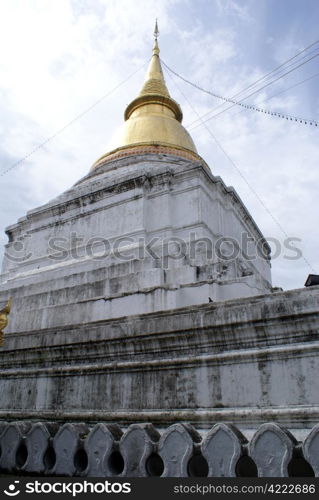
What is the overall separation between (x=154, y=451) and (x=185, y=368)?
1.21 meters

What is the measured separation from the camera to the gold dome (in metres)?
16.4

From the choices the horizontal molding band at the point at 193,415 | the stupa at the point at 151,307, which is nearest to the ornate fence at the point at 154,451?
the horizontal molding band at the point at 193,415

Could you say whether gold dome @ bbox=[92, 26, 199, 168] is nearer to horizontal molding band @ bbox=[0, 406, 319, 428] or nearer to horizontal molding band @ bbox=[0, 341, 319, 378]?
horizontal molding band @ bbox=[0, 341, 319, 378]

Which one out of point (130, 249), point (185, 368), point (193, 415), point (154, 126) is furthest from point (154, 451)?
point (154, 126)

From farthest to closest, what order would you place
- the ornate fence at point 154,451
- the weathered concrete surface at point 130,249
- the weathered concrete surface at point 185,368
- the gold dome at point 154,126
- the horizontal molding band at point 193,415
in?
the gold dome at point 154,126 → the weathered concrete surface at point 130,249 → the weathered concrete surface at point 185,368 → the horizontal molding band at point 193,415 → the ornate fence at point 154,451

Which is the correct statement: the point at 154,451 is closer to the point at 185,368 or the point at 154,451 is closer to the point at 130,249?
the point at 185,368

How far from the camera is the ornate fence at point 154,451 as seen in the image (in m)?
3.34

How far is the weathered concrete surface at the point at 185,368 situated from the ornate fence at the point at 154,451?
660 mm

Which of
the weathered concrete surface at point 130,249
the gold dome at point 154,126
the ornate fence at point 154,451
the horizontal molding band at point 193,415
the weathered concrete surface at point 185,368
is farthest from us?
the gold dome at point 154,126

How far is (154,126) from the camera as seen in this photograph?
17.6 metres

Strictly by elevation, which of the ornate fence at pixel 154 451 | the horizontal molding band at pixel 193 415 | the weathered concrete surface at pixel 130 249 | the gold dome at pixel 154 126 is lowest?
the ornate fence at pixel 154 451

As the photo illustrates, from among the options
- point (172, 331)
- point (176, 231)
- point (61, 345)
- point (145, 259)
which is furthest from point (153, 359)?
point (176, 231)

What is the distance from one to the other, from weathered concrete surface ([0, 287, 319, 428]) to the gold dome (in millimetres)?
11525

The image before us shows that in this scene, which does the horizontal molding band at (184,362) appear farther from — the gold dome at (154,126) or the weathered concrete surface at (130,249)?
the gold dome at (154,126)
